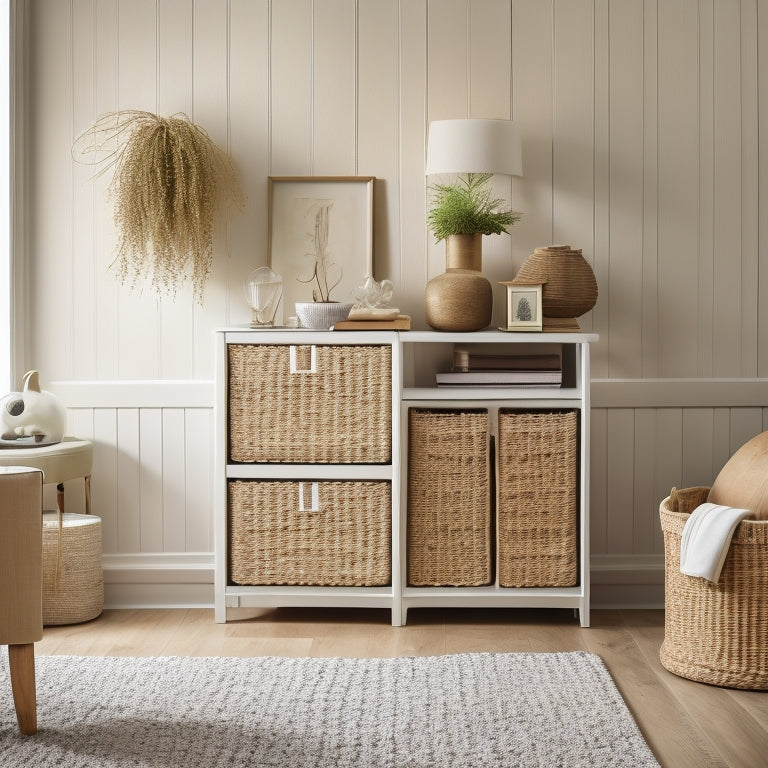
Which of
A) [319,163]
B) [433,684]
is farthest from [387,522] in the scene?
[319,163]

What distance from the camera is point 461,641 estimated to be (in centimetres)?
292

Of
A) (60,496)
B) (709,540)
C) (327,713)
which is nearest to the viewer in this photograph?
(327,713)

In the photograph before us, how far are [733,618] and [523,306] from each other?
1.17m

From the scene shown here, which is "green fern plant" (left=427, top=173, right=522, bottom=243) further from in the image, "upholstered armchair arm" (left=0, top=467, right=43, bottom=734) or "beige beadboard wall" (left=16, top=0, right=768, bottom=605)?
"upholstered armchair arm" (left=0, top=467, right=43, bottom=734)

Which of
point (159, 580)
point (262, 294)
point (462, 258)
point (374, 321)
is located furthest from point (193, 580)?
point (462, 258)

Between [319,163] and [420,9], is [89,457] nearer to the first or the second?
[319,163]

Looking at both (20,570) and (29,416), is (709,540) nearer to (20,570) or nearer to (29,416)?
(20,570)

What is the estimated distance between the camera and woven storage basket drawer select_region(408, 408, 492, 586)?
9.96ft

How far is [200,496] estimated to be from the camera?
11.1ft

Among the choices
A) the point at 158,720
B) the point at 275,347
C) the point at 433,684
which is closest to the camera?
the point at 158,720

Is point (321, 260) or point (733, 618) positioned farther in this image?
point (321, 260)

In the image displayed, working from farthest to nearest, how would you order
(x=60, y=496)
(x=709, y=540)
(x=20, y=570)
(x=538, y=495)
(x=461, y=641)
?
(x=60, y=496) → (x=538, y=495) → (x=461, y=641) → (x=709, y=540) → (x=20, y=570)

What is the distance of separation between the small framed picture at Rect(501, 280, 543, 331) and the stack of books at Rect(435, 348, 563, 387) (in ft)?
0.36

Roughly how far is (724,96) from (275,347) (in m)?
1.86
